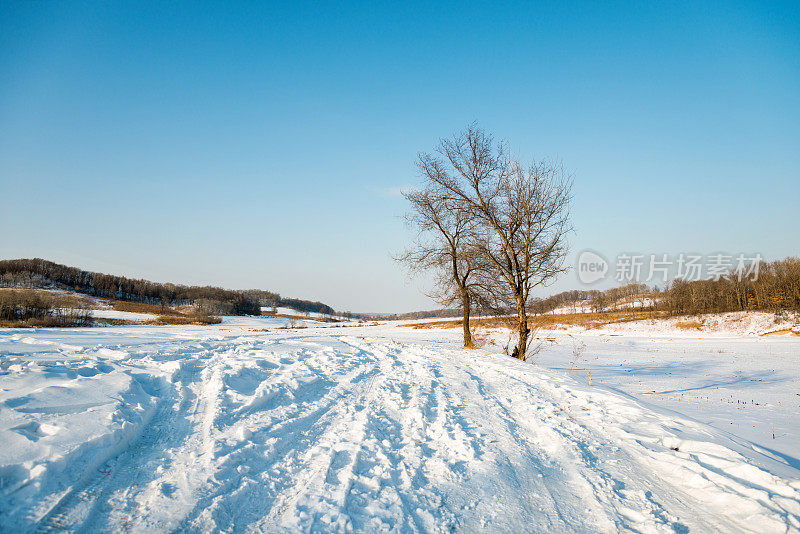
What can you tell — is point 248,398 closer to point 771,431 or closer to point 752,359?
point 771,431

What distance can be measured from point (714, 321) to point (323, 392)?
5289 cm

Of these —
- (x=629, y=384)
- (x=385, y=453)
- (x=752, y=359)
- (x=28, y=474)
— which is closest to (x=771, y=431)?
(x=629, y=384)

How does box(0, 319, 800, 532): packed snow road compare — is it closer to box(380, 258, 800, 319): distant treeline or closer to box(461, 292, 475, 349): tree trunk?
box(461, 292, 475, 349): tree trunk

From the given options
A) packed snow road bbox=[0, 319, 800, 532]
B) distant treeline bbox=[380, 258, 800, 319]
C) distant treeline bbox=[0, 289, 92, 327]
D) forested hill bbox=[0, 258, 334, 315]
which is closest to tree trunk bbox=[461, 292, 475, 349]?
packed snow road bbox=[0, 319, 800, 532]

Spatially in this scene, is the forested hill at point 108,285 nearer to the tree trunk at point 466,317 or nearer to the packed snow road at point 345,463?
the tree trunk at point 466,317

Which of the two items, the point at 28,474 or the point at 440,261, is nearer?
the point at 28,474

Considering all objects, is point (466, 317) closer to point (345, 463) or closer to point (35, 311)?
point (345, 463)

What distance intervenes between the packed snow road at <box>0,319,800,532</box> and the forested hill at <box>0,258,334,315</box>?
268ft

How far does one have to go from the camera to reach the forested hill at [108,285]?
73.6 metres

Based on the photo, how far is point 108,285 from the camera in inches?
3376

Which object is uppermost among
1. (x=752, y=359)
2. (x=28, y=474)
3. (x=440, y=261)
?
(x=440, y=261)

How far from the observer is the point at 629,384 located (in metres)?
A: 11.1

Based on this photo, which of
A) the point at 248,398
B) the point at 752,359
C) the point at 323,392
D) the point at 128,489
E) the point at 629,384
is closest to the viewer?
the point at 128,489

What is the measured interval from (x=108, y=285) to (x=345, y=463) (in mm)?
111072
